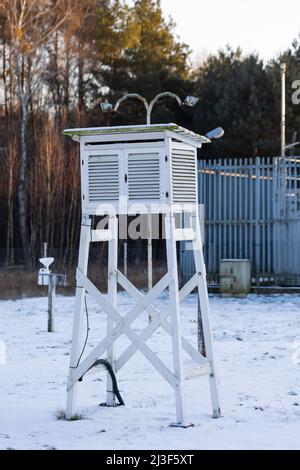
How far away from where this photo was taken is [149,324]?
750cm

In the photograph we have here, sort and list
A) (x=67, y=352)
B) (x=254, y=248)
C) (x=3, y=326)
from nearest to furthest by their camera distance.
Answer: (x=67, y=352), (x=3, y=326), (x=254, y=248)

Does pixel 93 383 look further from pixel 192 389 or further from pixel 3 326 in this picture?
pixel 3 326

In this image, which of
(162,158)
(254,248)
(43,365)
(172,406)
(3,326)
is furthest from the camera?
(254,248)

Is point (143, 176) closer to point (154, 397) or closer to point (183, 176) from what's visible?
point (183, 176)

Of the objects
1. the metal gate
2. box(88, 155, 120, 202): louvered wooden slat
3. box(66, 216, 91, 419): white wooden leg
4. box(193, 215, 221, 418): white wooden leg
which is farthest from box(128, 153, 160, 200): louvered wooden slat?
the metal gate

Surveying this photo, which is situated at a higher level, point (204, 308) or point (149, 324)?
point (204, 308)

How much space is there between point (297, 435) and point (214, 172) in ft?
46.3

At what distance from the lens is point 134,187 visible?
7457mm

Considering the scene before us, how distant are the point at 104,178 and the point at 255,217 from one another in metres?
13.1

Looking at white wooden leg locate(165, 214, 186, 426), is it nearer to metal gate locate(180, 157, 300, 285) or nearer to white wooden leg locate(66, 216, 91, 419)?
white wooden leg locate(66, 216, 91, 419)

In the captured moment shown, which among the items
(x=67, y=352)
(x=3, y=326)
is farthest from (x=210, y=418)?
(x=3, y=326)

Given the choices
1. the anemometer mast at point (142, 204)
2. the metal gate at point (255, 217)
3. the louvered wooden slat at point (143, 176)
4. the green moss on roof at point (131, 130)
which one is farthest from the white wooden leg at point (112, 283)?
the metal gate at point (255, 217)

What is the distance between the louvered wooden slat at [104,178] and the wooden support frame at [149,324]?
0.28 m

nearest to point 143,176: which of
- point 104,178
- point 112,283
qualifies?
point 104,178
